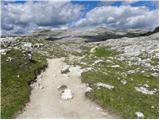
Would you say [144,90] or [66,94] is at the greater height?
[66,94]

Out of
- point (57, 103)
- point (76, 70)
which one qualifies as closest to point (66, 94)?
point (57, 103)

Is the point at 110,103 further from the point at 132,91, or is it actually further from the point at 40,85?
the point at 40,85

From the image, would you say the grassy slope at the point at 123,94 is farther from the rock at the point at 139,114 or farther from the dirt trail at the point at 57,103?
the dirt trail at the point at 57,103

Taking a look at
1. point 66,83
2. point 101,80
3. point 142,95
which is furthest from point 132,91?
point 66,83

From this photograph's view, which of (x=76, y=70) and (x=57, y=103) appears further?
(x=76, y=70)

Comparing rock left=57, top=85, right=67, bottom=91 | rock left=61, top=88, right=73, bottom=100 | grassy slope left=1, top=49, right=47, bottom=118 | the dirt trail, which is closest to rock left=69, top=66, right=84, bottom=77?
the dirt trail

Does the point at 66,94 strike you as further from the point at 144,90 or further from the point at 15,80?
the point at 144,90

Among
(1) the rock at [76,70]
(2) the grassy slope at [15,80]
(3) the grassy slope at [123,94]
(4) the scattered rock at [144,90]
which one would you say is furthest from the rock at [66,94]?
(1) the rock at [76,70]

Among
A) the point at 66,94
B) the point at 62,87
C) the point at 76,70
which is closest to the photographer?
the point at 66,94

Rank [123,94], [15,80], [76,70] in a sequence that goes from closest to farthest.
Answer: [123,94] < [15,80] < [76,70]
